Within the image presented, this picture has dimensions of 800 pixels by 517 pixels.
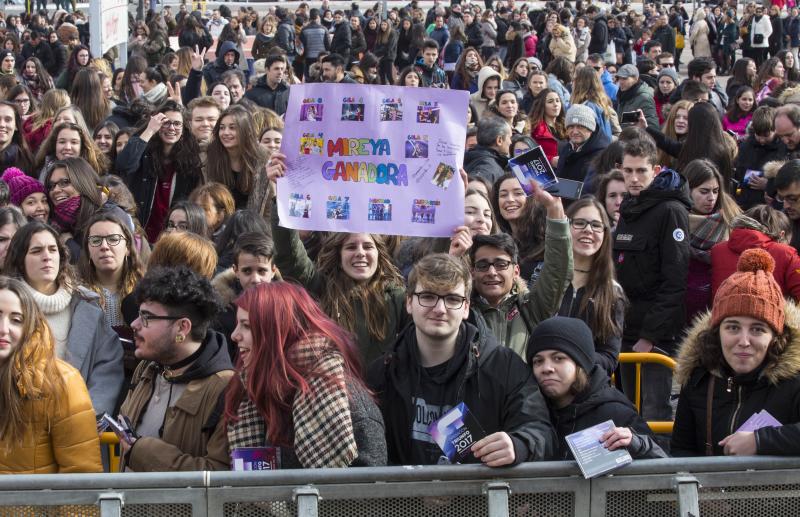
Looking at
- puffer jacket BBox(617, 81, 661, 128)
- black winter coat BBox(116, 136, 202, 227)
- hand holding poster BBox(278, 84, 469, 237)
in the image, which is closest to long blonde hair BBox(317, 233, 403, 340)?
hand holding poster BBox(278, 84, 469, 237)

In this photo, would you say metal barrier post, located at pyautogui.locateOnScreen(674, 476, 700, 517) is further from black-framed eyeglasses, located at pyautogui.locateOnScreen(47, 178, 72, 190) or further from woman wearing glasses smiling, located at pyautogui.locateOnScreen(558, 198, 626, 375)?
black-framed eyeglasses, located at pyautogui.locateOnScreen(47, 178, 72, 190)

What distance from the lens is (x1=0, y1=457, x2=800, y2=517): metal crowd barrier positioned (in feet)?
12.0

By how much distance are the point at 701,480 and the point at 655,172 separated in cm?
410

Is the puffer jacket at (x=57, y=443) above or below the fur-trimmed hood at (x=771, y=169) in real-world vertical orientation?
below

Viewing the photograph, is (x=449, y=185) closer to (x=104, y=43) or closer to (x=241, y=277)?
(x=241, y=277)

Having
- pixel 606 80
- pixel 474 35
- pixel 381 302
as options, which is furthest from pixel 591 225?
pixel 474 35

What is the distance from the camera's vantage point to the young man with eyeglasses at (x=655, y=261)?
6641mm

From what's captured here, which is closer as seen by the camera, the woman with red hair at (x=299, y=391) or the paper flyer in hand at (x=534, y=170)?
the woman with red hair at (x=299, y=391)

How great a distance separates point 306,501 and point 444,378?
0.80 meters

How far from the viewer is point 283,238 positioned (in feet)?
18.0

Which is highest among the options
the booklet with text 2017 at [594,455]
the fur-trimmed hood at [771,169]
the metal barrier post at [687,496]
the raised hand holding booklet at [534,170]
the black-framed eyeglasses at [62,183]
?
the fur-trimmed hood at [771,169]

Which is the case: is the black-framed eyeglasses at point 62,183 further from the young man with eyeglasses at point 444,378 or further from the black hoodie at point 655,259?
the young man with eyeglasses at point 444,378

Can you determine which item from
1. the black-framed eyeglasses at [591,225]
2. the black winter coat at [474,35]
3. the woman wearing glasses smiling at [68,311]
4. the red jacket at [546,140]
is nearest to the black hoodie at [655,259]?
the black-framed eyeglasses at [591,225]

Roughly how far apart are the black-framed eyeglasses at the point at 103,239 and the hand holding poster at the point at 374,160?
45.3 inches
